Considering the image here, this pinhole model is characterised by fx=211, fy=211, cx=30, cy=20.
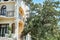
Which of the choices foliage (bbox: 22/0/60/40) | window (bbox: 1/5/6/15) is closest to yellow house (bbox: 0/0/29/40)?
window (bbox: 1/5/6/15)

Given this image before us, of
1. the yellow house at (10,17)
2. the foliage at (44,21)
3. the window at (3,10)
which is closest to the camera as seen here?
the yellow house at (10,17)

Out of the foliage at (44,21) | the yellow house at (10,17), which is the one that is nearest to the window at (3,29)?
the yellow house at (10,17)

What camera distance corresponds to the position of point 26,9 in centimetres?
3055

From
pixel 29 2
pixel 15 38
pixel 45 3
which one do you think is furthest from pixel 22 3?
pixel 15 38

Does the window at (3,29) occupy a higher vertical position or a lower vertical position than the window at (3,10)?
lower

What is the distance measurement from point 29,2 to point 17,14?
10.9ft

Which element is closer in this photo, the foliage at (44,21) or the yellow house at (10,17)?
the yellow house at (10,17)

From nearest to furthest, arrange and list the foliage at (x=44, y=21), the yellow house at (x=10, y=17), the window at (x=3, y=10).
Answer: the yellow house at (x=10, y=17), the window at (x=3, y=10), the foliage at (x=44, y=21)

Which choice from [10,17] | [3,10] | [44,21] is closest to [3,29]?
[10,17]

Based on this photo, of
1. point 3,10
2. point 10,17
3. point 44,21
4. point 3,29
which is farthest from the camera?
point 44,21

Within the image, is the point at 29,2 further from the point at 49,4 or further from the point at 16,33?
the point at 16,33

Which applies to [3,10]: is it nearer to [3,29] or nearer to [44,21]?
[3,29]

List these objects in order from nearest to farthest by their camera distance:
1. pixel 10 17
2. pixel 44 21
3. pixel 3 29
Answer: pixel 10 17
pixel 3 29
pixel 44 21

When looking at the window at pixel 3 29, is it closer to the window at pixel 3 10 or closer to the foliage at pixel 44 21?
the window at pixel 3 10
